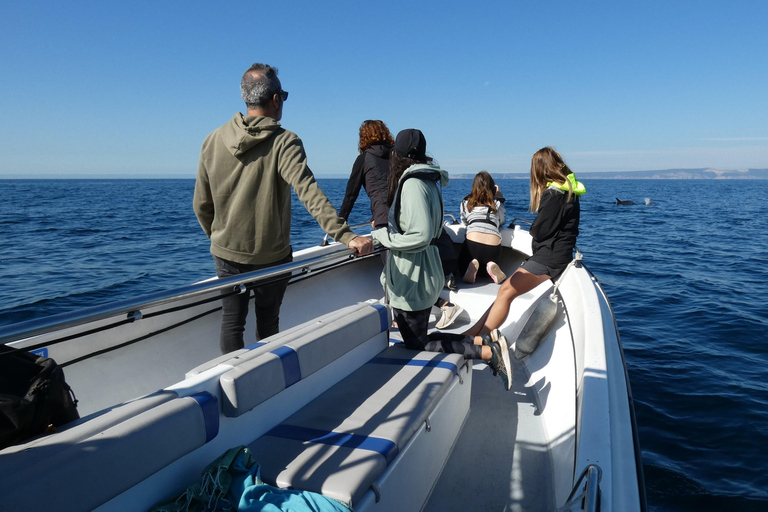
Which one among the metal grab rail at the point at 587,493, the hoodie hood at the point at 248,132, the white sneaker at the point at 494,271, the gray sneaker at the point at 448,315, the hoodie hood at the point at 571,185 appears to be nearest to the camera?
the metal grab rail at the point at 587,493

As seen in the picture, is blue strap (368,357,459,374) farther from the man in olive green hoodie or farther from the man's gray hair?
the man's gray hair

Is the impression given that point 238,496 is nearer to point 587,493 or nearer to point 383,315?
point 587,493

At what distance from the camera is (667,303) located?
7.58 meters

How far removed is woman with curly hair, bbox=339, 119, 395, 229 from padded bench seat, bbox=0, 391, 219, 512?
2.26 meters

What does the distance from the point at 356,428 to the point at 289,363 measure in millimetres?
371

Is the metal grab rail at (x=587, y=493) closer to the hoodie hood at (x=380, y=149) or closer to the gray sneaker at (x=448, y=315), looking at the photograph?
the hoodie hood at (x=380, y=149)

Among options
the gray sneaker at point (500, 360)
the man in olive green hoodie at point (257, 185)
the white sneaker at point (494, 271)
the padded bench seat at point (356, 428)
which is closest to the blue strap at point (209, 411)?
the padded bench seat at point (356, 428)

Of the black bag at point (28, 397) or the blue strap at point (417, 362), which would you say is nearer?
the black bag at point (28, 397)

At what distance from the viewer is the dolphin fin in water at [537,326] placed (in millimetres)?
3815

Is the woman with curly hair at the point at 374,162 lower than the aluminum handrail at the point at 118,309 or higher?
higher

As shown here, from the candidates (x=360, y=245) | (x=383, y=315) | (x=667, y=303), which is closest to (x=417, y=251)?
(x=360, y=245)

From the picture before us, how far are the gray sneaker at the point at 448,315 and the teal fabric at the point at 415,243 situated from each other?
1.69 m

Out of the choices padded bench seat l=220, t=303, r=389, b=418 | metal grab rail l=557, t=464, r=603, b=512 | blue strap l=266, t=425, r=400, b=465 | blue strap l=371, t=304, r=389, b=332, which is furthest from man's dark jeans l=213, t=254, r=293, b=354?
metal grab rail l=557, t=464, r=603, b=512

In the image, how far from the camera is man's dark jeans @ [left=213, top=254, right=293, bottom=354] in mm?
2521
